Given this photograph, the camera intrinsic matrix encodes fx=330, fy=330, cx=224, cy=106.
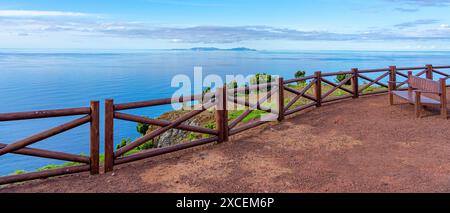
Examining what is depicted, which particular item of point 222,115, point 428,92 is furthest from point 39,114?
point 428,92

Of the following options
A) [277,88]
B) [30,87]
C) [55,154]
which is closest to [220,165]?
[55,154]

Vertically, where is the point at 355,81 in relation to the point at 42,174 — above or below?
above

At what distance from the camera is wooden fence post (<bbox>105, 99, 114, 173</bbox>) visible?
210 inches

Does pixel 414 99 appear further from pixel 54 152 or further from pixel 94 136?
pixel 54 152

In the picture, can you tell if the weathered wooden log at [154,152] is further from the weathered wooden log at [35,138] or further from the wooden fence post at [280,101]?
the wooden fence post at [280,101]

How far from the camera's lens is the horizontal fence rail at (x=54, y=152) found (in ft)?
15.2

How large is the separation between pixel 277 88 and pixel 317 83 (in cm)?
239

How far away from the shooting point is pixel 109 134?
539 centimetres

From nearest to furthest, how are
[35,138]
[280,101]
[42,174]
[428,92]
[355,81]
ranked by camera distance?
1. [35,138]
2. [42,174]
3. [428,92]
4. [280,101]
5. [355,81]

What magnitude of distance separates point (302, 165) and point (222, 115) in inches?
88.5

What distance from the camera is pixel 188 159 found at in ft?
19.7

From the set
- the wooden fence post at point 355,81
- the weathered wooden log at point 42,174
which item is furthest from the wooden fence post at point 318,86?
the weathered wooden log at point 42,174

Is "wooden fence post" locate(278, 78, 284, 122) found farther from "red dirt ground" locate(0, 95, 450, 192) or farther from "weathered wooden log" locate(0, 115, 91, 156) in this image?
"weathered wooden log" locate(0, 115, 91, 156)
